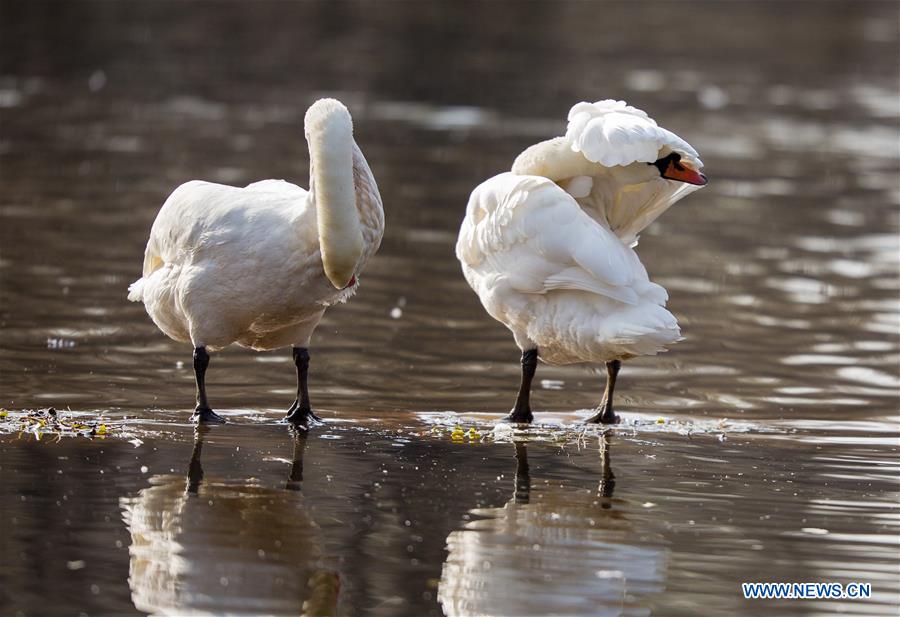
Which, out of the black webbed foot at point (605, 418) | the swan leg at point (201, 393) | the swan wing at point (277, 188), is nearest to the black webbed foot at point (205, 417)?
the swan leg at point (201, 393)

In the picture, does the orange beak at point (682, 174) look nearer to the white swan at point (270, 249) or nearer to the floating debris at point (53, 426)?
the white swan at point (270, 249)

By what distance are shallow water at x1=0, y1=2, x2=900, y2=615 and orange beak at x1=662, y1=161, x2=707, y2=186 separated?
5.13 feet

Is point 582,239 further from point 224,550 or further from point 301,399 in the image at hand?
point 224,550

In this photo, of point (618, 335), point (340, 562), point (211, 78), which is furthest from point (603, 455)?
point (211, 78)

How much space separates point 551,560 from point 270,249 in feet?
8.63

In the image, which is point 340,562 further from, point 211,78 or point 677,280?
point 211,78

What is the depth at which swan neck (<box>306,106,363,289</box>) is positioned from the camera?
7.98 meters

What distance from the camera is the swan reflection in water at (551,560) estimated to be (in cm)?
633

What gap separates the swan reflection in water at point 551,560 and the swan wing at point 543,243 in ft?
4.22

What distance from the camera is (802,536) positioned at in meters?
7.36

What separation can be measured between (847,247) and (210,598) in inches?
459

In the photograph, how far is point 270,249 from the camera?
27.8ft

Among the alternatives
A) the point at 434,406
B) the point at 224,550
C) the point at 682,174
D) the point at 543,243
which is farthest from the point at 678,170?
the point at 224,550

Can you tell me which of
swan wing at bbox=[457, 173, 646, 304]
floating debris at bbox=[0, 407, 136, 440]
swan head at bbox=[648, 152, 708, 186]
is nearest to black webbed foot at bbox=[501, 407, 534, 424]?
swan wing at bbox=[457, 173, 646, 304]
